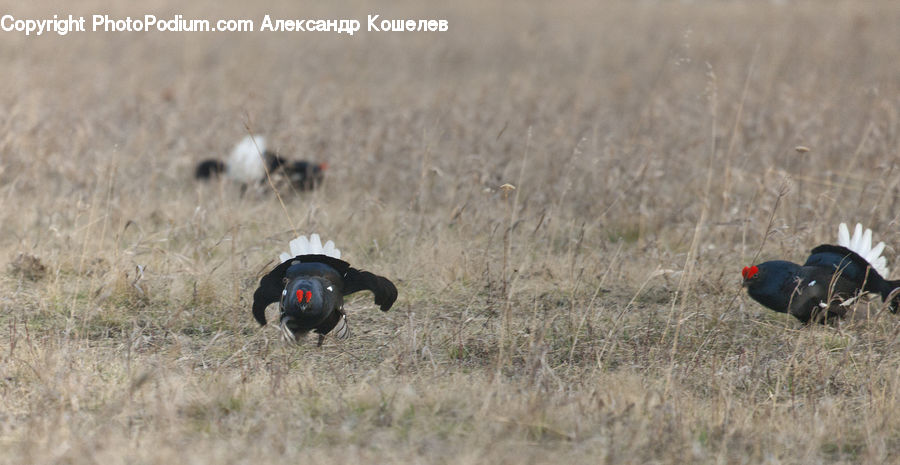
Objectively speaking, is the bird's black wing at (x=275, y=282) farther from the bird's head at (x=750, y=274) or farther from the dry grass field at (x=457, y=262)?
the bird's head at (x=750, y=274)

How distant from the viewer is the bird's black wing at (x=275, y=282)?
3955mm

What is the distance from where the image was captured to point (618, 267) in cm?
490

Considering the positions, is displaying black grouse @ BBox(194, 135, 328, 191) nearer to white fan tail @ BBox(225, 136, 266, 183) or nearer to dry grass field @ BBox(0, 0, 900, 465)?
white fan tail @ BBox(225, 136, 266, 183)

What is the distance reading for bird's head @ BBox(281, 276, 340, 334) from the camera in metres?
3.68

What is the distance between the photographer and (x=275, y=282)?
157 inches

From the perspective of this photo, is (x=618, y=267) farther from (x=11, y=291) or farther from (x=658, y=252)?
(x=11, y=291)

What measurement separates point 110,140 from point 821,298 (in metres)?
6.00

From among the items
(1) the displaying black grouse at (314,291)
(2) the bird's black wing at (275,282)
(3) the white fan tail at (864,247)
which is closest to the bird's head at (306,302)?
(1) the displaying black grouse at (314,291)

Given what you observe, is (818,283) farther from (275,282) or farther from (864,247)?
(275,282)

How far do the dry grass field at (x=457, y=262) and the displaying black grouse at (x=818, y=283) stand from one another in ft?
0.50

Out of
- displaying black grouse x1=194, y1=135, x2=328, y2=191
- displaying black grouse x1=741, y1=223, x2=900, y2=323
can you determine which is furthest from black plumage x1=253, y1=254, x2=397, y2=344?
displaying black grouse x1=194, y1=135, x2=328, y2=191

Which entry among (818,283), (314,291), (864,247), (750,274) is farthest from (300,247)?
(864,247)

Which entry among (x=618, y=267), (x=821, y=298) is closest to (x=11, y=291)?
(x=618, y=267)

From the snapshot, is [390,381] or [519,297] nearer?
[390,381]
